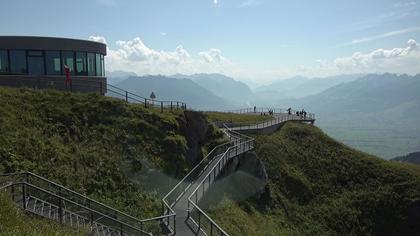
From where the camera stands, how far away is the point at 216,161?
26578mm

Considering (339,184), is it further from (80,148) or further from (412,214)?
(80,148)

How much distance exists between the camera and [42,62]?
31844 mm

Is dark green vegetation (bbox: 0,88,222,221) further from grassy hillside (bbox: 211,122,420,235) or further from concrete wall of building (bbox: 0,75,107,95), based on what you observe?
concrete wall of building (bbox: 0,75,107,95)

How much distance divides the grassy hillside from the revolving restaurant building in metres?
16.5

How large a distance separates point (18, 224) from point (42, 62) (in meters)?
24.1

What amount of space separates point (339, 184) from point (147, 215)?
24494 millimetres

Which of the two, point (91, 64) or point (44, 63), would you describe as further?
point (91, 64)

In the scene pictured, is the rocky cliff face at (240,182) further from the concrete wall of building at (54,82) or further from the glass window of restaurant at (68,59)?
the glass window of restaurant at (68,59)

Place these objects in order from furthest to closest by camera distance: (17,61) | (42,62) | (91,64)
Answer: (91,64) → (42,62) → (17,61)

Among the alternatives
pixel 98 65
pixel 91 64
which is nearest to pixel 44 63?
pixel 91 64

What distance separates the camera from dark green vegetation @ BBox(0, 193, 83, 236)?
383 inches

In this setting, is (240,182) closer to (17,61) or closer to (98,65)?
(98,65)

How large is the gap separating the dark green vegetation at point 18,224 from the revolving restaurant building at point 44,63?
18.8 m

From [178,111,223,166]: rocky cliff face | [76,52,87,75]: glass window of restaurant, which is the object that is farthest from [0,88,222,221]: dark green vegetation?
[76,52,87,75]: glass window of restaurant
